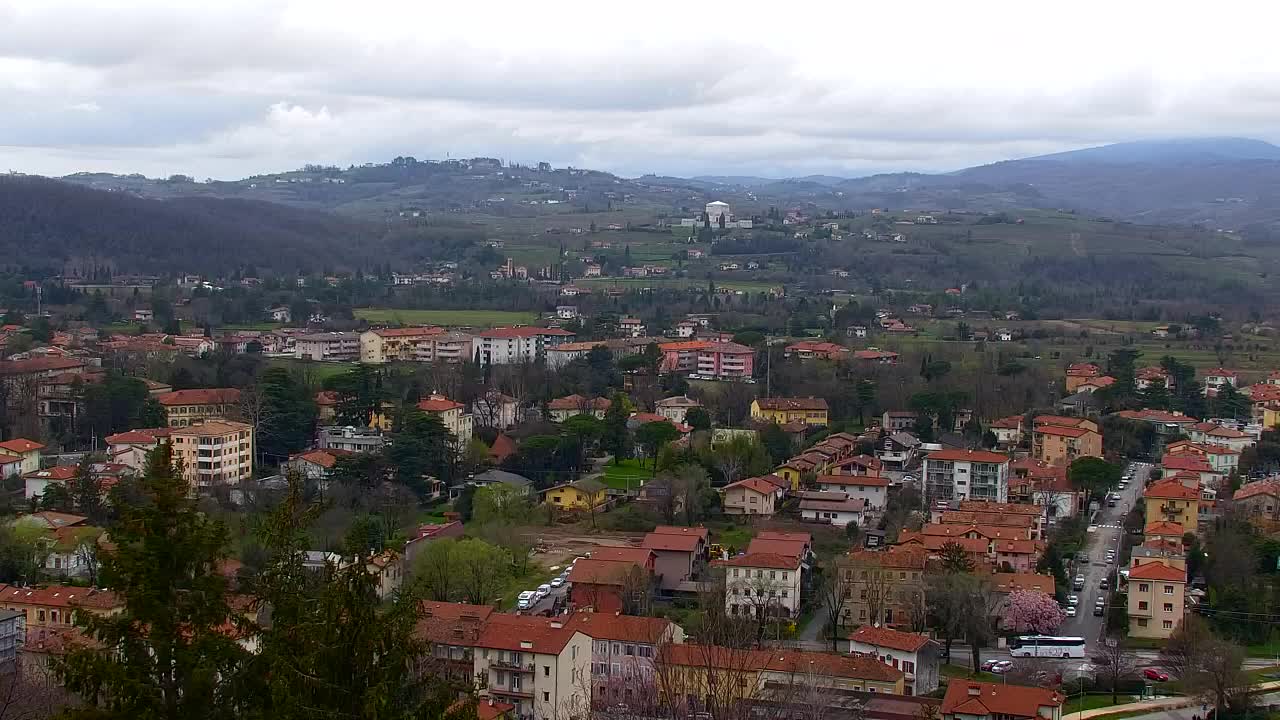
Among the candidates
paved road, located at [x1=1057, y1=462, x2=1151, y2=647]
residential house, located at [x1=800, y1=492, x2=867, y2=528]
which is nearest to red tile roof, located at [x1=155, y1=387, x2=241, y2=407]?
residential house, located at [x1=800, y1=492, x2=867, y2=528]

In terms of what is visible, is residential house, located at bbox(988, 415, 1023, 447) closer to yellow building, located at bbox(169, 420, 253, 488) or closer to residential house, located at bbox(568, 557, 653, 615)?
residential house, located at bbox(568, 557, 653, 615)

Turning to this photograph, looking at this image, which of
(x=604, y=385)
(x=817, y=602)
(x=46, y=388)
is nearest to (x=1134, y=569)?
(x=817, y=602)

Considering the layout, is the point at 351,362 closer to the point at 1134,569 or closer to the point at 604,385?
the point at 604,385

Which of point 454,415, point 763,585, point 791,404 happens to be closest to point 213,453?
point 454,415

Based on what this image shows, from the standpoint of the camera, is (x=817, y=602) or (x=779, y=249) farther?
(x=779, y=249)

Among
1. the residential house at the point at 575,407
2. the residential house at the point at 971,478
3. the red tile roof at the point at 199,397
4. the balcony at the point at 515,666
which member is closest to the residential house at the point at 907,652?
the balcony at the point at 515,666

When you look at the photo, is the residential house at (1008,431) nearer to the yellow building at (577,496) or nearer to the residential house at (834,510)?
the residential house at (834,510)
